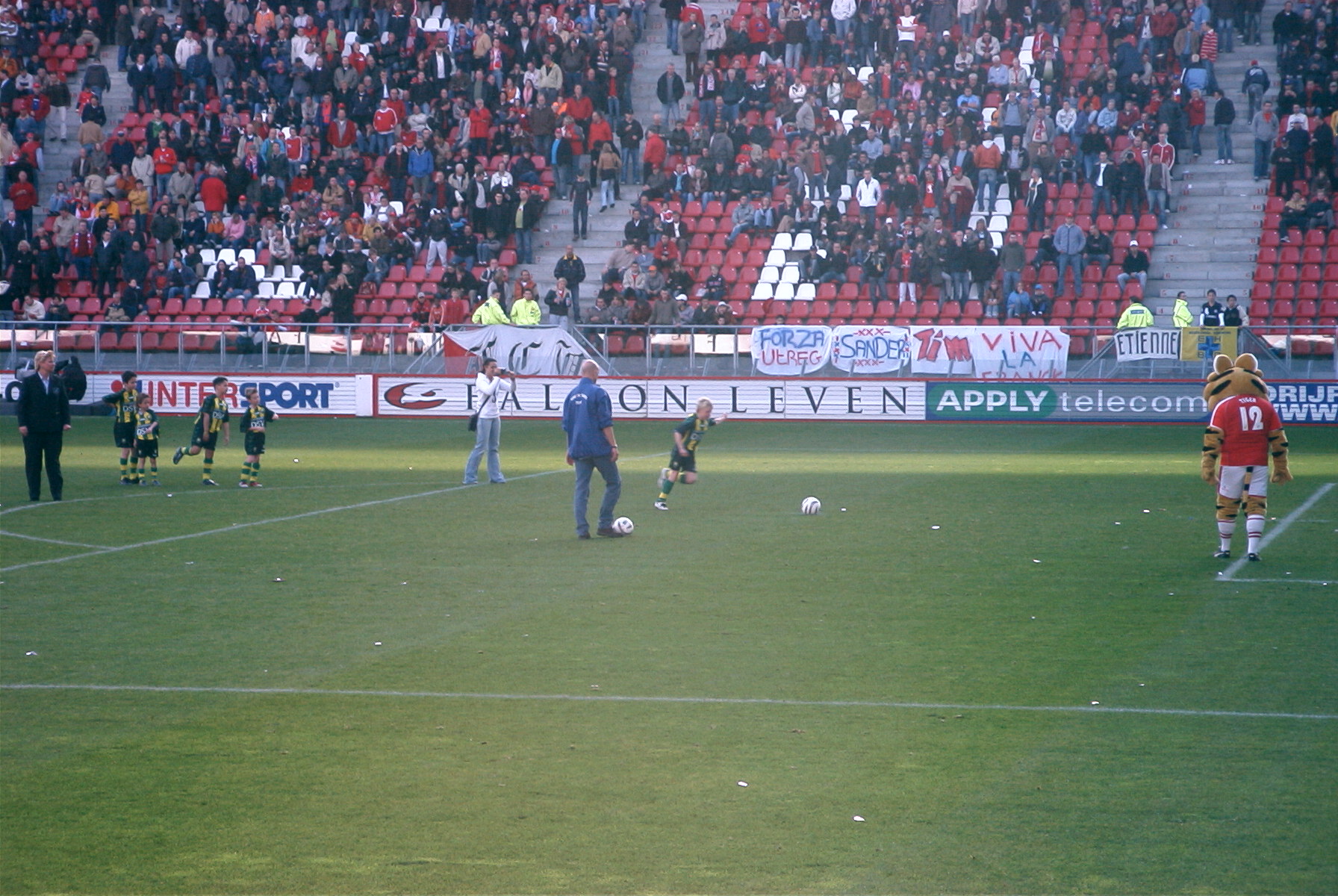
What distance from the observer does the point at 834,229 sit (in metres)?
36.4

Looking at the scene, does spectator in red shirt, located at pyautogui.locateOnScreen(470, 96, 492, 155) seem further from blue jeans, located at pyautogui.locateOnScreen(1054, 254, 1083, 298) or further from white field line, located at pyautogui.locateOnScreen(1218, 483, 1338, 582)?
white field line, located at pyautogui.locateOnScreen(1218, 483, 1338, 582)

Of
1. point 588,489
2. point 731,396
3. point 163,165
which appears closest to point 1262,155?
point 731,396

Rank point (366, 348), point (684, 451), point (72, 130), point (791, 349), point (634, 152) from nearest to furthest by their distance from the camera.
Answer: point (684, 451) → point (791, 349) → point (366, 348) → point (634, 152) → point (72, 130)

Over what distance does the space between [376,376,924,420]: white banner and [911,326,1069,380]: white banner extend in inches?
32.6

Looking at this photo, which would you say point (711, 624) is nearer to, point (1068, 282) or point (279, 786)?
point (279, 786)

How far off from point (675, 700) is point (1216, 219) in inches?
1193

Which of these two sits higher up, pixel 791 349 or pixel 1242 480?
pixel 791 349

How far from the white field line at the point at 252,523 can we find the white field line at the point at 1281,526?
33.8ft

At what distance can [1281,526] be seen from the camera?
56.6 ft

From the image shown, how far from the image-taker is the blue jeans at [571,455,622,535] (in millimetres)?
16312

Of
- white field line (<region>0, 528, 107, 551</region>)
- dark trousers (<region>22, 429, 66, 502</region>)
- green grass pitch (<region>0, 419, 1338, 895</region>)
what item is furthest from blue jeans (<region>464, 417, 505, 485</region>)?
white field line (<region>0, 528, 107, 551</region>)

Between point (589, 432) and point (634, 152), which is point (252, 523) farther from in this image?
point (634, 152)

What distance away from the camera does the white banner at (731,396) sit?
33719 mm

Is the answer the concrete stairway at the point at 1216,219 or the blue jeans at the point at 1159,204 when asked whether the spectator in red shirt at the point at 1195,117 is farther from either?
the blue jeans at the point at 1159,204
